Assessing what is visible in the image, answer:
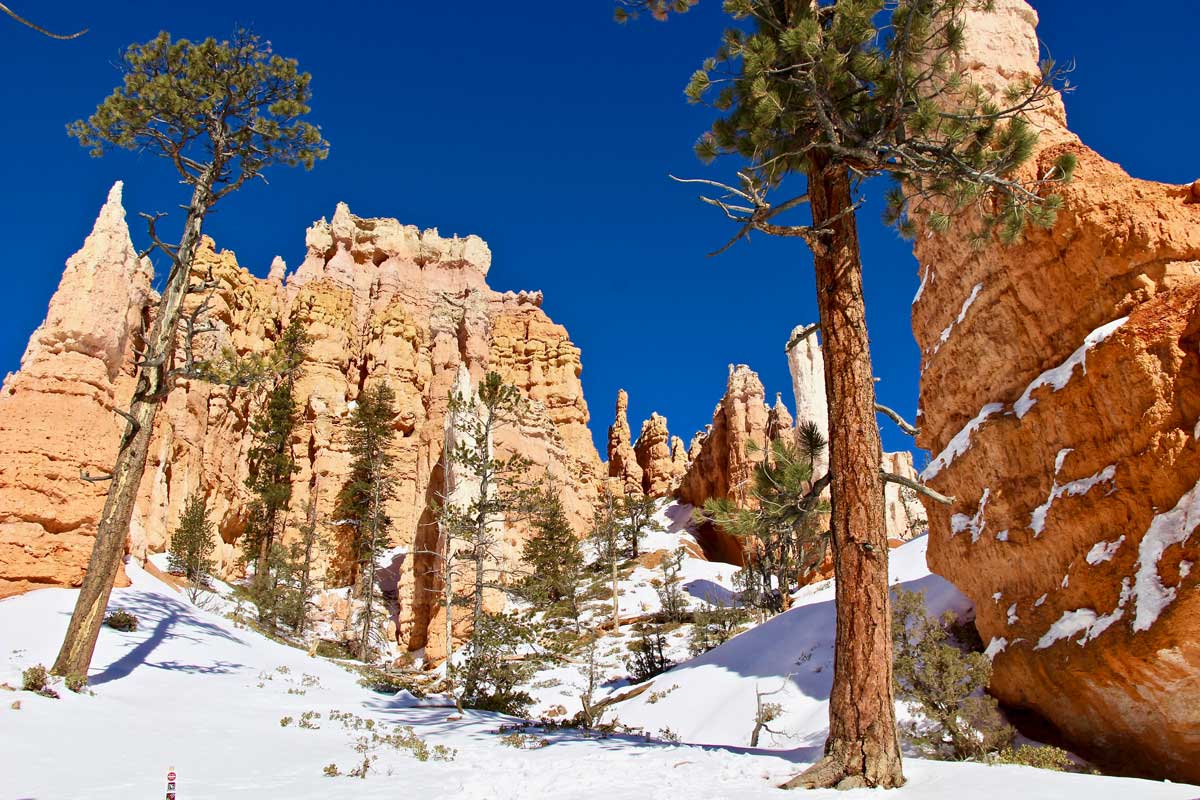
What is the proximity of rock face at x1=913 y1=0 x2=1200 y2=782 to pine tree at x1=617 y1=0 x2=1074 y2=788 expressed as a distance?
234 centimetres

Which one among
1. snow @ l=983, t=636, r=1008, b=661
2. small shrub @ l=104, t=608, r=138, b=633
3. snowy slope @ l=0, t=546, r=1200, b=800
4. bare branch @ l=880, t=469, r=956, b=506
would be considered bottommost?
snowy slope @ l=0, t=546, r=1200, b=800

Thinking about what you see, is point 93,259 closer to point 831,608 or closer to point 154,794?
point 154,794

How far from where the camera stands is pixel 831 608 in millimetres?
18078

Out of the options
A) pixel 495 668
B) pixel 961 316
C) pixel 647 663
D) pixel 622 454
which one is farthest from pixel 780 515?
pixel 622 454

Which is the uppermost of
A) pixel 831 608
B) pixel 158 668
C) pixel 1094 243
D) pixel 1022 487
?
pixel 1094 243

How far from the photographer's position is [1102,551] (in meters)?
8.92

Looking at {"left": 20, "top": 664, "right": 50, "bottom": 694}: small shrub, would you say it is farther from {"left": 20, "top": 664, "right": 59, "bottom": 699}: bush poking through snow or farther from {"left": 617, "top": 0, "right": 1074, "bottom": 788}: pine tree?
{"left": 617, "top": 0, "right": 1074, "bottom": 788}: pine tree

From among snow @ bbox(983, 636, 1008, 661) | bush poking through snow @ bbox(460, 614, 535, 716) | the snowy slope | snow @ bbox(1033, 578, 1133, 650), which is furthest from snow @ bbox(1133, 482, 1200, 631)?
bush poking through snow @ bbox(460, 614, 535, 716)

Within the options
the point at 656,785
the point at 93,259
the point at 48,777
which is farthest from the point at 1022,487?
the point at 93,259

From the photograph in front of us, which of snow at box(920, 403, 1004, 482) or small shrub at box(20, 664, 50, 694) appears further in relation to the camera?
snow at box(920, 403, 1004, 482)

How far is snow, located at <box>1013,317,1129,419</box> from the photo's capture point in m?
9.37

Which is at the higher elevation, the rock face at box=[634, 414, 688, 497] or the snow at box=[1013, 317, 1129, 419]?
the rock face at box=[634, 414, 688, 497]

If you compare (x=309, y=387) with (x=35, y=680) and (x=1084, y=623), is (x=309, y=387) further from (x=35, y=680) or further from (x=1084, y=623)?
(x=1084, y=623)

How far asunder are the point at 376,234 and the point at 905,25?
60903 mm
